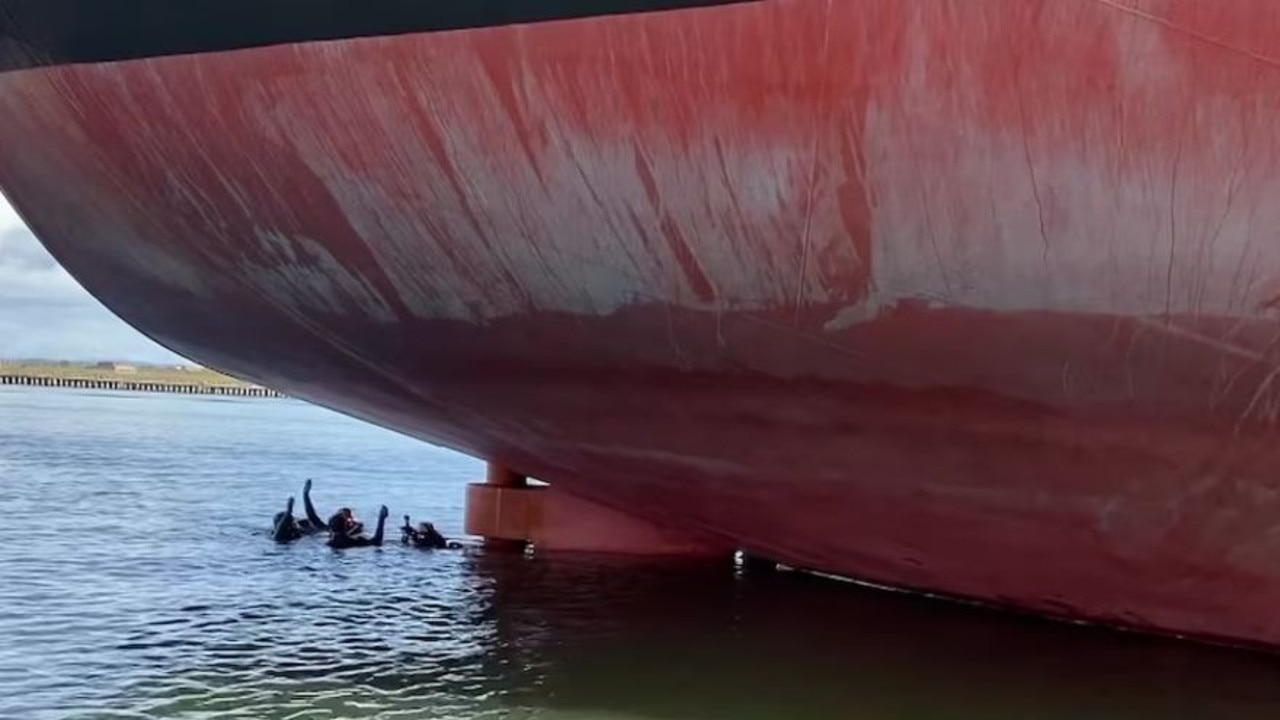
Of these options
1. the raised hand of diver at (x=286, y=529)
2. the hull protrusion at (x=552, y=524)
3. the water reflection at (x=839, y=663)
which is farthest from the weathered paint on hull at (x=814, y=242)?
the raised hand of diver at (x=286, y=529)

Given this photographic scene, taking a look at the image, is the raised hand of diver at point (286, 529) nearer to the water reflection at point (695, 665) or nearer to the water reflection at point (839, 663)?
the water reflection at point (695, 665)

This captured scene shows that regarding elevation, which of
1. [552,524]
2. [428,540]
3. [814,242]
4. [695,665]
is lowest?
[695,665]

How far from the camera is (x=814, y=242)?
441 centimetres

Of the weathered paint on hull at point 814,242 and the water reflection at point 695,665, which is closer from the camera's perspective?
the weathered paint on hull at point 814,242

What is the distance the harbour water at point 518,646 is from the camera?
5.18m

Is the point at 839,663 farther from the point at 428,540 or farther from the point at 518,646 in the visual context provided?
the point at 428,540

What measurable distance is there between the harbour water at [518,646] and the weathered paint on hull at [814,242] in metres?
0.49

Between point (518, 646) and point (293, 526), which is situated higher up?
point (293, 526)

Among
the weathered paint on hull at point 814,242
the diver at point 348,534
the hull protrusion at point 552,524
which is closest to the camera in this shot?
the weathered paint on hull at point 814,242

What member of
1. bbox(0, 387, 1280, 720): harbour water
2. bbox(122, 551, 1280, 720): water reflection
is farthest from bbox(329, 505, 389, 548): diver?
bbox(122, 551, 1280, 720): water reflection

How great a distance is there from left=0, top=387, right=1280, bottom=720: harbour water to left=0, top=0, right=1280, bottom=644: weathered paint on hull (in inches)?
19.5

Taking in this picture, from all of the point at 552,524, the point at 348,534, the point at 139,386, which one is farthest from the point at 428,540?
the point at 139,386

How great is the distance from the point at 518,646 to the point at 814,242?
2909mm

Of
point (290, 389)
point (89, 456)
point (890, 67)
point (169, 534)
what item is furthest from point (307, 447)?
point (890, 67)
